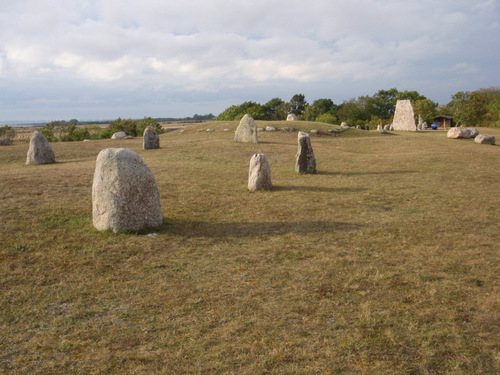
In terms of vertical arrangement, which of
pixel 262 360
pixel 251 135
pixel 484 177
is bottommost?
pixel 262 360

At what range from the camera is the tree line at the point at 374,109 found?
197 feet

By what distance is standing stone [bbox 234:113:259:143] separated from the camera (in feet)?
88.5

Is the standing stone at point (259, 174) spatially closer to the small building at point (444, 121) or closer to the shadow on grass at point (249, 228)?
the shadow on grass at point (249, 228)

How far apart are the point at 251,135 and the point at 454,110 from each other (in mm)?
52456

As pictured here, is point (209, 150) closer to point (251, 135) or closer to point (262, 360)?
point (251, 135)

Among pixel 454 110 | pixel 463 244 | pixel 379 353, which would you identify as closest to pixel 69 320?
pixel 379 353

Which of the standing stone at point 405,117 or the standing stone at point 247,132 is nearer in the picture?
the standing stone at point 247,132

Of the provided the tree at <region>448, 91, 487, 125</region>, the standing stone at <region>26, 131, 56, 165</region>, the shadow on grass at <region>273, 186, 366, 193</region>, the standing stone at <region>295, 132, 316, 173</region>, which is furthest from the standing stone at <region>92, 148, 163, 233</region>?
the tree at <region>448, 91, 487, 125</region>

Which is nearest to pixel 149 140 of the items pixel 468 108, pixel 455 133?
pixel 455 133

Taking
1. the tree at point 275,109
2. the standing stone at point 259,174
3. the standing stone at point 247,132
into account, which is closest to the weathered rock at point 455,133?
the standing stone at point 247,132

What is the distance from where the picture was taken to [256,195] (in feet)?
39.8

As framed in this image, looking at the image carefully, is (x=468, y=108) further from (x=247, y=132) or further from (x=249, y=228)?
(x=249, y=228)

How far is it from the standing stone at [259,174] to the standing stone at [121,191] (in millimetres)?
4946

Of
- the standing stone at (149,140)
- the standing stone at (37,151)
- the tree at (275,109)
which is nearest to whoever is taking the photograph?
the standing stone at (37,151)
